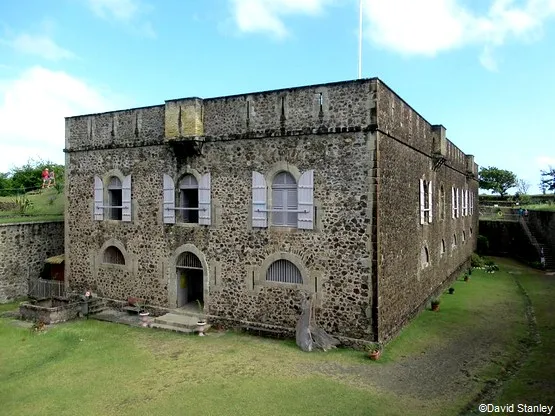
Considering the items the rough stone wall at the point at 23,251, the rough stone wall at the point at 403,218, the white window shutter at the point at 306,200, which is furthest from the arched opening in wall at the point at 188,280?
the rough stone wall at the point at 23,251

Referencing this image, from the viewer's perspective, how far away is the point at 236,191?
45.2 ft

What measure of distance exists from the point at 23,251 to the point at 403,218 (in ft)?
51.5

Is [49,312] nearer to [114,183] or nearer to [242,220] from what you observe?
[114,183]

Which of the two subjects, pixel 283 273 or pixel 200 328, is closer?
pixel 283 273

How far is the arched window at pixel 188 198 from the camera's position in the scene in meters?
14.8

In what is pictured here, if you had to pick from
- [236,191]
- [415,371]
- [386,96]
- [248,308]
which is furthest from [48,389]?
[386,96]

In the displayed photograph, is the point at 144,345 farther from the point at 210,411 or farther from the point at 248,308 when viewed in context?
the point at 210,411

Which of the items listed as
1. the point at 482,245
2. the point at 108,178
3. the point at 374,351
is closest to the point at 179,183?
the point at 108,178

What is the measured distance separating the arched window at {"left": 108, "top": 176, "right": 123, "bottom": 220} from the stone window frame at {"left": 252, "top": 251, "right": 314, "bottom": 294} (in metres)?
6.73

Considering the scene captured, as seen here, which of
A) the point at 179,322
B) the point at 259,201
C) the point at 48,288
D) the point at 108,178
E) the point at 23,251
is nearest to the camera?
the point at 259,201

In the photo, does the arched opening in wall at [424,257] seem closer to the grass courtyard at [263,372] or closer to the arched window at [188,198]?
the grass courtyard at [263,372]

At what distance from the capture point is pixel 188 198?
1530cm

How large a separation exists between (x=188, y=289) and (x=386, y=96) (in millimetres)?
9541

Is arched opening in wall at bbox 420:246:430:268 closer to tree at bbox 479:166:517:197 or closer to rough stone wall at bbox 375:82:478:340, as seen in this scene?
rough stone wall at bbox 375:82:478:340
